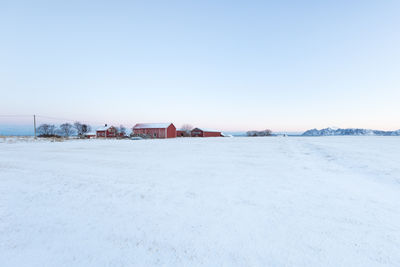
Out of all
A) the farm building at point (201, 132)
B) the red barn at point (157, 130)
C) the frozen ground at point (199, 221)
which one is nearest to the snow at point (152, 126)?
the red barn at point (157, 130)

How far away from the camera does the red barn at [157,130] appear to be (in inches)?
2264

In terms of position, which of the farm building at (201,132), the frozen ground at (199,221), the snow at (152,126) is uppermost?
the snow at (152,126)

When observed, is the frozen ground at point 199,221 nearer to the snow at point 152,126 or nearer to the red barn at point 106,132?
the snow at point 152,126

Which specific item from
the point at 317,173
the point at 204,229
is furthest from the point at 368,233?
the point at 317,173

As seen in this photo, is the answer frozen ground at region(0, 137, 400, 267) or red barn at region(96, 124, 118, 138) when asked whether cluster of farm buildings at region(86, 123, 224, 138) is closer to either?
red barn at region(96, 124, 118, 138)

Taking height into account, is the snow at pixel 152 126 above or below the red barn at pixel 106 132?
above

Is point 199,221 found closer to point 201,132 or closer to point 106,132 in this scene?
point 201,132

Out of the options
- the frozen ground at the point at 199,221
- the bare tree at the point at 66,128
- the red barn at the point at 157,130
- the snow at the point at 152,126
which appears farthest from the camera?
the bare tree at the point at 66,128

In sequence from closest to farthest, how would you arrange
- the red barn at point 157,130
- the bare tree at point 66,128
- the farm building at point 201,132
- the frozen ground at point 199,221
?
the frozen ground at point 199,221 < the red barn at point 157,130 < the farm building at point 201,132 < the bare tree at point 66,128

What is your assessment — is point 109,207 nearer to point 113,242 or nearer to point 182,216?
point 113,242

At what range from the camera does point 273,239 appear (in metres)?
2.85

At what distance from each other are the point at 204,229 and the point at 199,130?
69.1 metres

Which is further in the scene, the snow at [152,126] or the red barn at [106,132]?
the red barn at [106,132]

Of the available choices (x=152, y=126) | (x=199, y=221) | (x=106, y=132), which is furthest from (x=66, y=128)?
(x=199, y=221)
